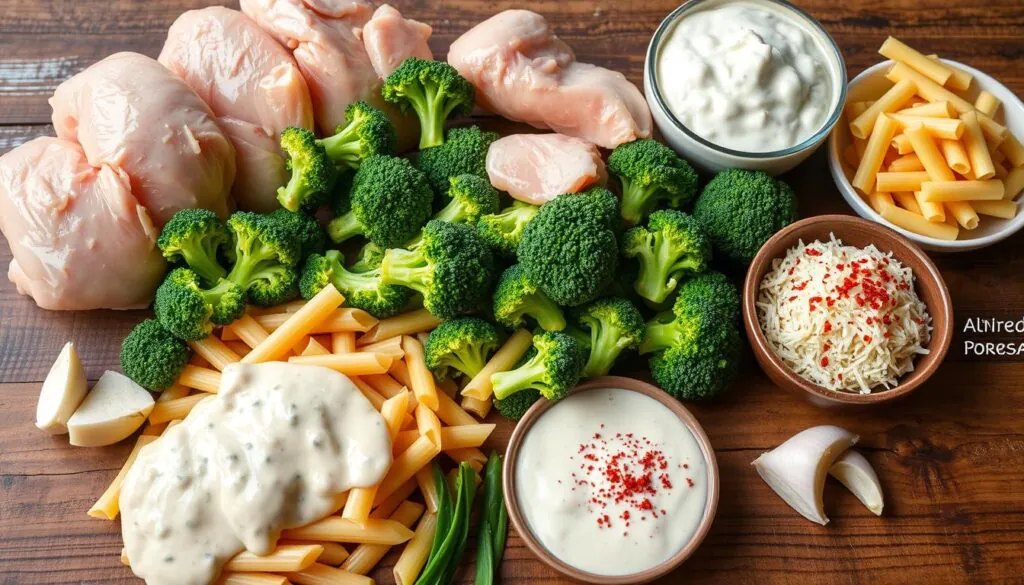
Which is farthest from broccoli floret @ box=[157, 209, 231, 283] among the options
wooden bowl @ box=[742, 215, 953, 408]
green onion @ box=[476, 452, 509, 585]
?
wooden bowl @ box=[742, 215, 953, 408]

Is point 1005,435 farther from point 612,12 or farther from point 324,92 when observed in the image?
point 324,92

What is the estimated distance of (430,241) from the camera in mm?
2744

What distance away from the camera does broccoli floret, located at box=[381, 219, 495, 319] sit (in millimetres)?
2725

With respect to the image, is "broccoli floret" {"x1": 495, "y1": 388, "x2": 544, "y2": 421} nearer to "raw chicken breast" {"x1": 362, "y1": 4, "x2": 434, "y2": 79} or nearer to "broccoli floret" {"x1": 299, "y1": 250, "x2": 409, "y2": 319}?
"broccoli floret" {"x1": 299, "y1": 250, "x2": 409, "y2": 319}

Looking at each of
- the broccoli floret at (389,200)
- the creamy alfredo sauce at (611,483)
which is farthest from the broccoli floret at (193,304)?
the creamy alfredo sauce at (611,483)

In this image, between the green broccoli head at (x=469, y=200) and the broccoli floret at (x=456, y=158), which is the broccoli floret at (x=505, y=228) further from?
the broccoli floret at (x=456, y=158)

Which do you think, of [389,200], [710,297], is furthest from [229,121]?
[710,297]

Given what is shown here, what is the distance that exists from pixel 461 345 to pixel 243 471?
75cm

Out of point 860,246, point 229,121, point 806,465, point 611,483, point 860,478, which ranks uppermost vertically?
point 229,121

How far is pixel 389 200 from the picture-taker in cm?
282

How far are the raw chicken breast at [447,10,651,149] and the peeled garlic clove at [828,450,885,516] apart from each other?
1293 mm

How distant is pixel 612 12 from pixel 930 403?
195 cm

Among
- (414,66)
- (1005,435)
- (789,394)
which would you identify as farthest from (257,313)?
(1005,435)

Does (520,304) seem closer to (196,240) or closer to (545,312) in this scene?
(545,312)
